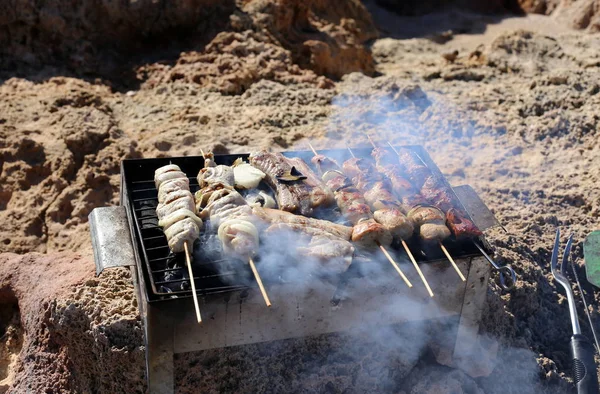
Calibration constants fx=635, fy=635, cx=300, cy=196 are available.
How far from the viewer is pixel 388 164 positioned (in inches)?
222

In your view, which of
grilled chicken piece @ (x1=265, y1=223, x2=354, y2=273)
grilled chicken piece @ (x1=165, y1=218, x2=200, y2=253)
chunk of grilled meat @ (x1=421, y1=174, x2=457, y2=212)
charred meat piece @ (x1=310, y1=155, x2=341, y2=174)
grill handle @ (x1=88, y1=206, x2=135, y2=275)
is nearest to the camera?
grilled chicken piece @ (x1=265, y1=223, x2=354, y2=273)

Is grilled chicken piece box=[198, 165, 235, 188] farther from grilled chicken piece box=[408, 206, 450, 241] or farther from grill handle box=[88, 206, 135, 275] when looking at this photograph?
grilled chicken piece box=[408, 206, 450, 241]

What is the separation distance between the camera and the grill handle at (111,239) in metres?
4.75

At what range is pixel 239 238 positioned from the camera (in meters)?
4.28

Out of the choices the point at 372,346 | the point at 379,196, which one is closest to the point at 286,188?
the point at 379,196

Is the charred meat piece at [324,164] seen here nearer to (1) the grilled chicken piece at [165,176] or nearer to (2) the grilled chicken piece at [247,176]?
(2) the grilled chicken piece at [247,176]

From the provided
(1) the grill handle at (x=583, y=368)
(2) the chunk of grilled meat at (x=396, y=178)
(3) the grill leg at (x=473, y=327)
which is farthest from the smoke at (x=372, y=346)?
(2) the chunk of grilled meat at (x=396, y=178)

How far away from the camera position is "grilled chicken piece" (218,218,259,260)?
4262 millimetres

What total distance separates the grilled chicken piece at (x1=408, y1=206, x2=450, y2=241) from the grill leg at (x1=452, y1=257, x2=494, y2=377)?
31cm

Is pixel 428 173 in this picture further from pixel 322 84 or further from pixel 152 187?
pixel 322 84

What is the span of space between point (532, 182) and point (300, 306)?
360 cm

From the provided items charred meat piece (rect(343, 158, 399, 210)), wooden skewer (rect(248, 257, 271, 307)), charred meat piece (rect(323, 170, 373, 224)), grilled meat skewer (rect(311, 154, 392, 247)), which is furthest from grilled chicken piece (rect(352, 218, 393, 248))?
wooden skewer (rect(248, 257, 271, 307))

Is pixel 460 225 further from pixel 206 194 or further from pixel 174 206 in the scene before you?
pixel 174 206

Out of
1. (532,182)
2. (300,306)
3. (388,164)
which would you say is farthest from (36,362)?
(532,182)
